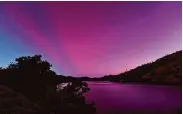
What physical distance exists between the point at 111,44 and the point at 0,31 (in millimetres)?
2158

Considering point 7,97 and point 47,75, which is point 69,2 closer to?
point 47,75

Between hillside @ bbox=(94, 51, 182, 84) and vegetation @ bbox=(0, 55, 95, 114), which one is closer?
hillside @ bbox=(94, 51, 182, 84)

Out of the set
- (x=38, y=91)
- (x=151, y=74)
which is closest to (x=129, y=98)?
(x=151, y=74)

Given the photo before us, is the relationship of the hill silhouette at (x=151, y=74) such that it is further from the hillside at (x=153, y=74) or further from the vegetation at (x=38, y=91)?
the vegetation at (x=38, y=91)

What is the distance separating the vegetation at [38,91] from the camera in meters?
7.36

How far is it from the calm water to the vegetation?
0.26 m

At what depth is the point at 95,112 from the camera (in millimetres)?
7535

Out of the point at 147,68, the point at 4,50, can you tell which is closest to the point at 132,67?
the point at 147,68

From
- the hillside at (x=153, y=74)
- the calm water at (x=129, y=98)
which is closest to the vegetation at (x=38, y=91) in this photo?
the calm water at (x=129, y=98)

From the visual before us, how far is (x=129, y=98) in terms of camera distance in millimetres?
7375

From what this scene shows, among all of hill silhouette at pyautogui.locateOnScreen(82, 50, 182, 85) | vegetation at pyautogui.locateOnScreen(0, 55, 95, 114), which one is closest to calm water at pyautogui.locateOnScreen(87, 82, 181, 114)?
hill silhouette at pyautogui.locateOnScreen(82, 50, 182, 85)

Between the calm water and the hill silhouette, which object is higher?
the hill silhouette

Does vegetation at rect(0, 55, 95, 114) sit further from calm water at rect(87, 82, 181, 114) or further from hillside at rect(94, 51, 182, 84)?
hillside at rect(94, 51, 182, 84)

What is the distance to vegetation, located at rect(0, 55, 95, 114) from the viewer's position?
7.36 metres
